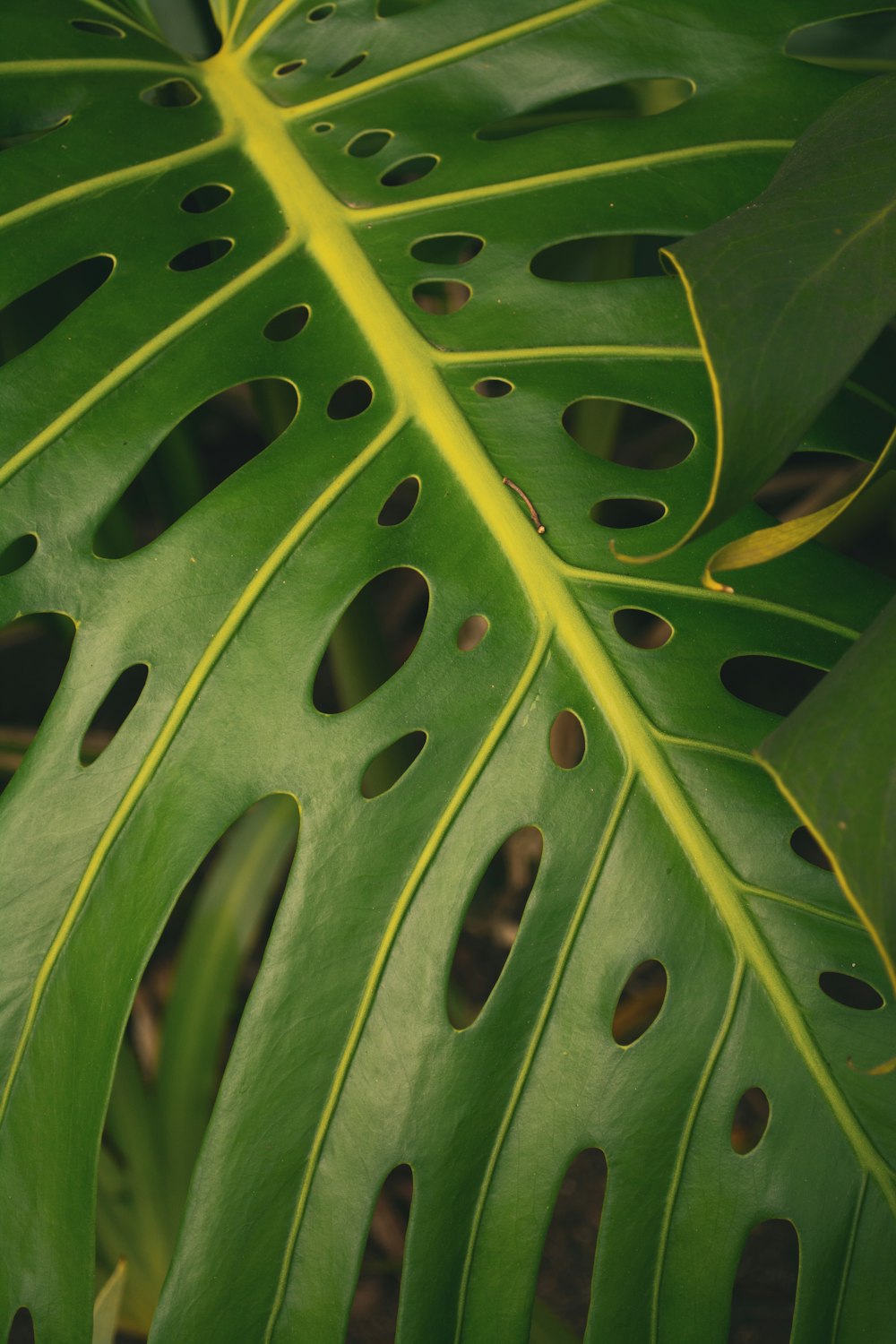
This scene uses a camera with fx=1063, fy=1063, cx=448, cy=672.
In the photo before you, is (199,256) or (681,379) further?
(199,256)

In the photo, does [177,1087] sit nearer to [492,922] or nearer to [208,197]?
[492,922]

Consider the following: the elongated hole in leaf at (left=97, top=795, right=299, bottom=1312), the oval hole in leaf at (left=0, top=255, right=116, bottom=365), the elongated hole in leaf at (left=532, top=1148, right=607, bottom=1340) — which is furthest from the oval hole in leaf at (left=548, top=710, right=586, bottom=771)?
the oval hole in leaf at (left=0, top=255, right=116, bottom=365)

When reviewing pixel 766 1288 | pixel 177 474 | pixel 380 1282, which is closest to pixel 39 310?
pixel 177 474

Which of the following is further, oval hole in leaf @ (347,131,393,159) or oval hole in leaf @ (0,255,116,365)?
oval hole in leaf @ (0,255,116,365)

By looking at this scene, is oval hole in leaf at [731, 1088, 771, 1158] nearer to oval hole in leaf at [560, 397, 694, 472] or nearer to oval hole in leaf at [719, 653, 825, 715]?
oval hole in leaf at [719, 653, 825, 715]

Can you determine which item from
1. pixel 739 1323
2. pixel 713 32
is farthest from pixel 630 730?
pixel 739 1323

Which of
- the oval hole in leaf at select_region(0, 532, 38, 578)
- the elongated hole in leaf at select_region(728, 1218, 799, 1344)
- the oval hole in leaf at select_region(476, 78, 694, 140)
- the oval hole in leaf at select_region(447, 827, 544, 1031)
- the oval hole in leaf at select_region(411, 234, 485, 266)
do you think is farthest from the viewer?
the oval hole in leaf at select_region(447, 827, 544, 1031)

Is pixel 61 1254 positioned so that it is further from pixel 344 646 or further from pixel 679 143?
pixel 679 143

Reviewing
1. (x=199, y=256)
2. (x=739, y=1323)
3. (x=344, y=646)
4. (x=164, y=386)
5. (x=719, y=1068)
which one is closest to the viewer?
(x=719, y=1068)

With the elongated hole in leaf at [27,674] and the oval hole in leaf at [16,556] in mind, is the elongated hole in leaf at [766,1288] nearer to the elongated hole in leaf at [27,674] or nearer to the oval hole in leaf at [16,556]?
the oval hole in leaf at [16,556]
